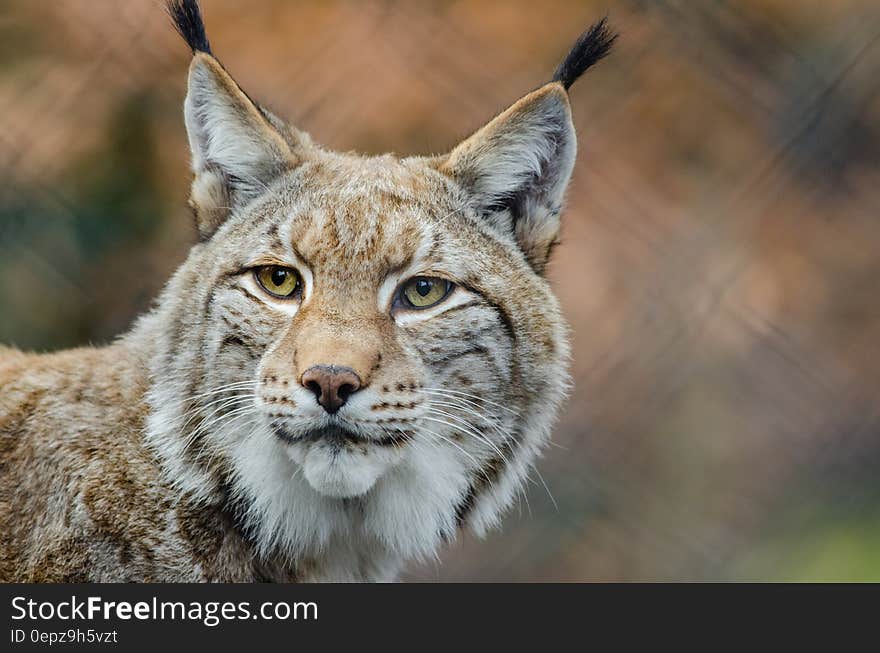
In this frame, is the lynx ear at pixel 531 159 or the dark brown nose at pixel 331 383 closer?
the dark brown nose at pixel 331 383

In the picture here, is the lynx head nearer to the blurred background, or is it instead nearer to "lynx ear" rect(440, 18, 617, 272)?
"lynx ear" rect(440, 18, 617, 272)

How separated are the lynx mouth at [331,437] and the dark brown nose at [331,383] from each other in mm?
73

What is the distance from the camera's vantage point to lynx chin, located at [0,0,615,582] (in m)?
2.81

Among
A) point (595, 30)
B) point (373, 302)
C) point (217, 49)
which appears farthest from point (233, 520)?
point (217, 49)

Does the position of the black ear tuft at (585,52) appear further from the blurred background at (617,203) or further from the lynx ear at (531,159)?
the blurred background at (617,203)

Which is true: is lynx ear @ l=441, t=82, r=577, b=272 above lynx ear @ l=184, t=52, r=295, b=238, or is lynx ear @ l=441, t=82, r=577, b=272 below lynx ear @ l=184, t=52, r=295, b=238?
above

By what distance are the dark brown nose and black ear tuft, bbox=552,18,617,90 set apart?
1149 mm

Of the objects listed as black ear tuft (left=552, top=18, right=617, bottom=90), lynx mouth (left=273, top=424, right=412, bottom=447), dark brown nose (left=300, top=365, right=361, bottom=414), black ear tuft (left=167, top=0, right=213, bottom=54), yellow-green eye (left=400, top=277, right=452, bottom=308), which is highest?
black ear tuft (left=552, top=18, right=617, bottom=90)

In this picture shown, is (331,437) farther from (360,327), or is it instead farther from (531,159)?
(531,159)

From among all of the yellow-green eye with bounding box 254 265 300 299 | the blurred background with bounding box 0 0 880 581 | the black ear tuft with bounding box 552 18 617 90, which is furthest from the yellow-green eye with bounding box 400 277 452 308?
the blurred background with bounding box 0 0 880 581

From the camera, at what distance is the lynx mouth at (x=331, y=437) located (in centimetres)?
271

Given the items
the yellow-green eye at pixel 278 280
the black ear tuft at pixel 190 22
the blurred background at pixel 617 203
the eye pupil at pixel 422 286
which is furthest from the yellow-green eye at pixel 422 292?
the blurred background at pixel 617 203

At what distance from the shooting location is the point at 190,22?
3119 millimetres

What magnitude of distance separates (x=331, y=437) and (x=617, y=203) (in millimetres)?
2727
